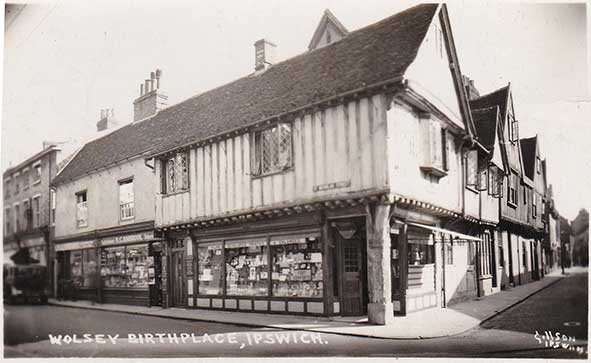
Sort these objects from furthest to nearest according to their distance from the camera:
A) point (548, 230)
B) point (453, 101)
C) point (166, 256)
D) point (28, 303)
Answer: point (166, 256)
point (548, 230)
point (453, 101)
point (28, 303)

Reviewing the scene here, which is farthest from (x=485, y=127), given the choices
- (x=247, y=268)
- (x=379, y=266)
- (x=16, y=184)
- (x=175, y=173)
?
(x=16, y=184)

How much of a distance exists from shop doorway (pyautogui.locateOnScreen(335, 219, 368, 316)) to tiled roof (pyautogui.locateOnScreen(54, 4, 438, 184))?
103 inches

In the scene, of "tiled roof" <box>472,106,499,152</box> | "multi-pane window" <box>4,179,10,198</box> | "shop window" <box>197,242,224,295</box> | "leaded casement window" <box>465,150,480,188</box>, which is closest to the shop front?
"shop window" <box>197,242,224,295</box>

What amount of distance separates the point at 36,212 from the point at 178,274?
3.98 meters

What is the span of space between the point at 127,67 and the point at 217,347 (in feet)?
16.2

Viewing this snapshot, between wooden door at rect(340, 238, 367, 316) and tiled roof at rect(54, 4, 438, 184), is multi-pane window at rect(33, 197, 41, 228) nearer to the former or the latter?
tiled roof at rect(54, 4, 438, 184)

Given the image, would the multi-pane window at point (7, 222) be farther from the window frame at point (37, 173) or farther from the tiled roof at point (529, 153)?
the tiled roof at point (529, 153)

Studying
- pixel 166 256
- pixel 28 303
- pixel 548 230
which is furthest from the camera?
pixel 166 256

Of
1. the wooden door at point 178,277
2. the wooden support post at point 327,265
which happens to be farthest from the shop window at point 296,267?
the wooden door at point 178,277

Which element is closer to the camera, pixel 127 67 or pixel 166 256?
pixel 127 67

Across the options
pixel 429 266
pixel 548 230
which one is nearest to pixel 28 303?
pixel 429 266

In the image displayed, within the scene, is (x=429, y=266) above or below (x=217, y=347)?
above

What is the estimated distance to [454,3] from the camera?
29.1 ft

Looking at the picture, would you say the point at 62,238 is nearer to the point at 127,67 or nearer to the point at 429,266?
the point at 127,67
